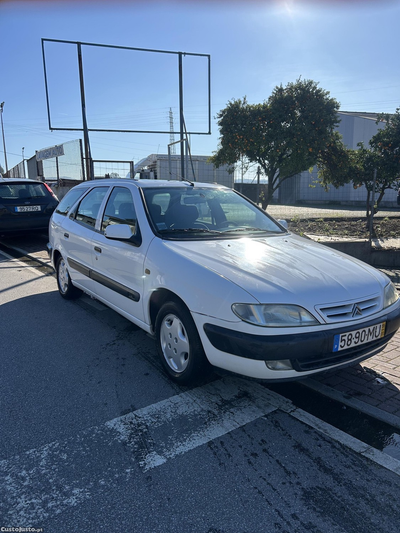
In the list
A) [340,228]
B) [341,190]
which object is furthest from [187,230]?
[341,190]

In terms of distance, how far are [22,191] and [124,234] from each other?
7.34 m

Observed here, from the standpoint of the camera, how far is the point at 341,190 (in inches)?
1148

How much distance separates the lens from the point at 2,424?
2738 millimetres

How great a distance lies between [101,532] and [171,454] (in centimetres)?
64

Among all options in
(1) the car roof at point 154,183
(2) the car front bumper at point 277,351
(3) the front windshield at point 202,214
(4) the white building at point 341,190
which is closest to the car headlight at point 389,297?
(2) the car front bumper at point 277,351

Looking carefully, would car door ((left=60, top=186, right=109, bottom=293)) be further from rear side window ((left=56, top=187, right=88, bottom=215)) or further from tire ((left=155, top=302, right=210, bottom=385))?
tire ((left=155, top=302, right=210, bottom=385))

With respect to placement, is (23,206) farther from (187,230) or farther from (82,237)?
(187,230)

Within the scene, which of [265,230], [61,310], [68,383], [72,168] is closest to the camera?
[68,383]

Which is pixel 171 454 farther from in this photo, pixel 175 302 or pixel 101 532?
pixel 175 302

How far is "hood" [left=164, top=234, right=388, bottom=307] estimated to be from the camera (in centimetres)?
269

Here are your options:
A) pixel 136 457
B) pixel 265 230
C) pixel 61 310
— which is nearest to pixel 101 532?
pixel 136 457

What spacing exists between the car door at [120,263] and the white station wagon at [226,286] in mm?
12

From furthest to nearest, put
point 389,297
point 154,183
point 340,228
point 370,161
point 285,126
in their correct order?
point 340,228 → point 285,126 → point 370,161 → point 154,183 → point 389,297

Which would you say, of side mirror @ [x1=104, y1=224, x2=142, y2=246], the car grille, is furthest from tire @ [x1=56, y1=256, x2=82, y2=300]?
the car grille
